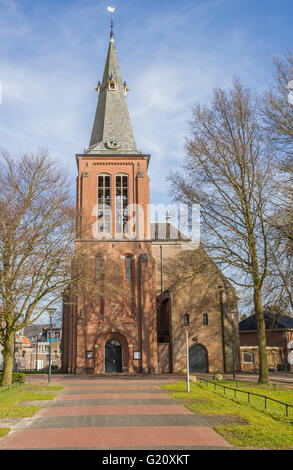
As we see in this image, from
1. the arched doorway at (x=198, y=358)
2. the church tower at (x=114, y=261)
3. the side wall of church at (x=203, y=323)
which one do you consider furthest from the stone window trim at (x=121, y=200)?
the arched doorway at (x=198, y=358)

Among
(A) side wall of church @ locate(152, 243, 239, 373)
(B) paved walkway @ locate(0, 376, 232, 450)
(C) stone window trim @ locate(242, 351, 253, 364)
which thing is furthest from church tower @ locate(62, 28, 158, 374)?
(B) paved walkway @ locate(0, 376, 232, 450)

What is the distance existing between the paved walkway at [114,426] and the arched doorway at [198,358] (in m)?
19.3

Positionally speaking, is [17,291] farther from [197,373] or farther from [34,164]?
[197,373]

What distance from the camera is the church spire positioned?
4156 cm

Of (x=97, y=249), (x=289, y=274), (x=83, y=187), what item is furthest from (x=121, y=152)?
(x=289, y=274)

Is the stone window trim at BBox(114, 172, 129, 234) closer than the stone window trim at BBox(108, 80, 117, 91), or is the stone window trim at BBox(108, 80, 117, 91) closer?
the stone window trim at BBox(114, 172, 129, 234)

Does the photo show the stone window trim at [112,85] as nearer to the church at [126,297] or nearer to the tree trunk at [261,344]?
the church at [126,297]

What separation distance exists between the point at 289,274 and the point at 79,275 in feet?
42.2

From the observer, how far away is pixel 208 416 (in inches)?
583

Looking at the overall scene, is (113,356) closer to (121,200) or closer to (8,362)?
(8,362)

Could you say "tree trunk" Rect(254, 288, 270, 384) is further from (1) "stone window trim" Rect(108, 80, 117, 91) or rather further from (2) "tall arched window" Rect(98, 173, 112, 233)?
(1) "stone window trim" Rect(108, 80, 117, 91)

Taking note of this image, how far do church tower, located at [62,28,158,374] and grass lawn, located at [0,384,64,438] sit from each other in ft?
33.4

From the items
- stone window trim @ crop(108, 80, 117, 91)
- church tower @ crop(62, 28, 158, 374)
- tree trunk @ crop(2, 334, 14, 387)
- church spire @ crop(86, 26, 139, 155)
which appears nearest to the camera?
tree trunk @ crop(2, 334, 14, 387)

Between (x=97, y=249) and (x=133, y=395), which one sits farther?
(x=97, y=249)
